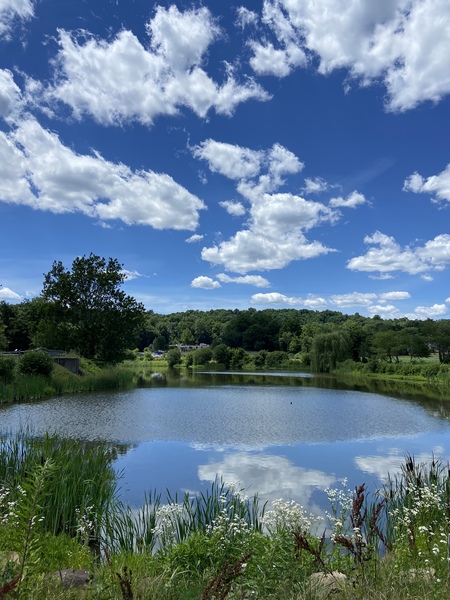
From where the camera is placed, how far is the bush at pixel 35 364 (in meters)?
27.1

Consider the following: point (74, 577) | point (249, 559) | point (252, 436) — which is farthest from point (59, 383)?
point (249, 559)

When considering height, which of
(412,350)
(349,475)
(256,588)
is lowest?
(349,475)

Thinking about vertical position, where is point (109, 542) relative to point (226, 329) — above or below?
below

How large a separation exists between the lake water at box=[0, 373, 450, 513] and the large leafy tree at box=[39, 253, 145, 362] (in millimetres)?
14972

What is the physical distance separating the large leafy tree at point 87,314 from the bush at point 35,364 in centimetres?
1400

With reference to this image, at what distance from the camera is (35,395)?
24.2 meters

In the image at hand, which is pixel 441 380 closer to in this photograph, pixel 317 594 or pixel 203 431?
pixel 203 431

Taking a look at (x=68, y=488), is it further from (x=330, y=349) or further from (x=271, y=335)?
(x=271, y=335)

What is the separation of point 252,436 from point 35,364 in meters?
17.2

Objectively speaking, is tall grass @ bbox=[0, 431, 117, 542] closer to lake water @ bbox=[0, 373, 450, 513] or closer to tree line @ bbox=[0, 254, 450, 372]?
lake water @ bbox=[0, 373, 450, 513]

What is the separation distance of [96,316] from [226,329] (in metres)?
80.3

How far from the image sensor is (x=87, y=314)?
4319 centimetres

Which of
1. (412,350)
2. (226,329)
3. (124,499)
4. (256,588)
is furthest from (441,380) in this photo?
(226,329)

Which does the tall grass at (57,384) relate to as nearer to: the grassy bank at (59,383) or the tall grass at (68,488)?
the grassy bank at (59,383)
